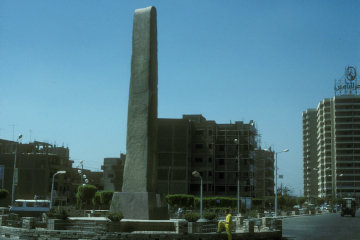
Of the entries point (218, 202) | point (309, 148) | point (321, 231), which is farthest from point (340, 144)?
point (321, 231)

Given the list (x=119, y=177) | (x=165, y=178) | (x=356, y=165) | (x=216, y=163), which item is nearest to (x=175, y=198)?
(x=165, y=178)

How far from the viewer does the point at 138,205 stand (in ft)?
74.4

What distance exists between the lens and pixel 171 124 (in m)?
89.8

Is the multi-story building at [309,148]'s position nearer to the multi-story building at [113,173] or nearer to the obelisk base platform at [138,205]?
the multi-story building at [113,173]

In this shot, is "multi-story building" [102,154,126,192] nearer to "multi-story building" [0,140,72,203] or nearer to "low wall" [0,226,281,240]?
"multi-story building" [0,140,72,203]

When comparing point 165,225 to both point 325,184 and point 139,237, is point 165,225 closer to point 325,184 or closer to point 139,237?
point 139,237

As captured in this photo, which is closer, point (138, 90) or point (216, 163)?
point (138, 90)

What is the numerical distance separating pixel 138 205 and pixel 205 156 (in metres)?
68.9

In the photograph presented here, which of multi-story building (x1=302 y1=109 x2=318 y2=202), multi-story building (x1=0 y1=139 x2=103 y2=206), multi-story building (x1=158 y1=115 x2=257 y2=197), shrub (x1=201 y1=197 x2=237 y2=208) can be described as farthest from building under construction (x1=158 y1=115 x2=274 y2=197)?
multi-story building (x1=302 y1=109 x2=318 y2=202)

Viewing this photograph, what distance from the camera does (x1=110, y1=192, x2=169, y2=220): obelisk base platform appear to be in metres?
22.5

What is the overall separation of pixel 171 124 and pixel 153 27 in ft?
216

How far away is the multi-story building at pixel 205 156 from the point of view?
87688 millimetres

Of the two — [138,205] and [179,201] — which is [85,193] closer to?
[179,201]

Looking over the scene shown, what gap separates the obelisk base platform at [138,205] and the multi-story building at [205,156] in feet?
207
